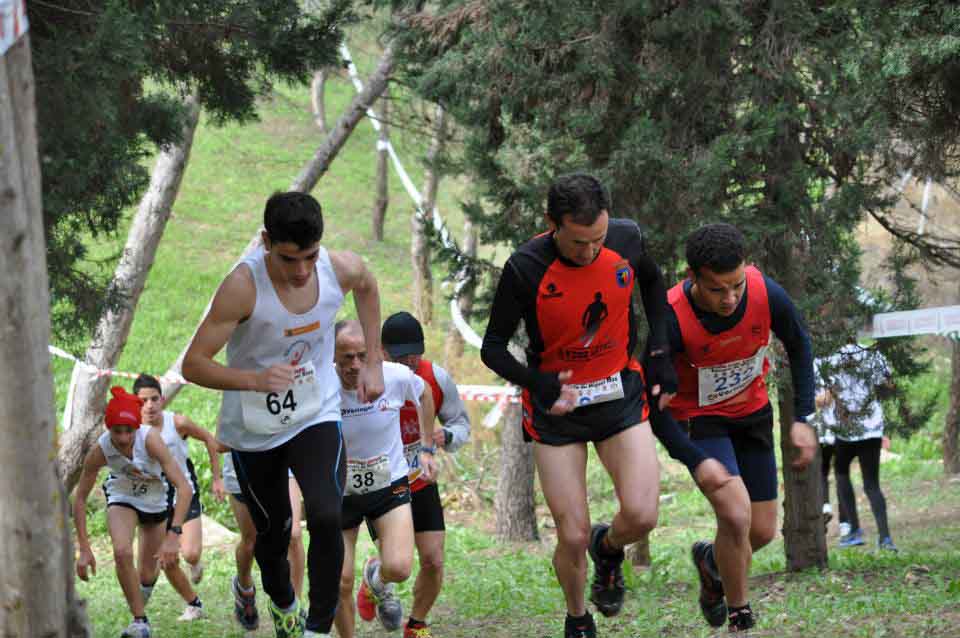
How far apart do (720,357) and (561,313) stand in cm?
96

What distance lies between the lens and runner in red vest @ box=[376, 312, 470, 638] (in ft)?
26.6

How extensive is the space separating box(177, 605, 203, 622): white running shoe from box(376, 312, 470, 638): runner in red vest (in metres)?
3.40

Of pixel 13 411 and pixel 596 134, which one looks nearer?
pixel 13 411

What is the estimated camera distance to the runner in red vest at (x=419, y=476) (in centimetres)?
809

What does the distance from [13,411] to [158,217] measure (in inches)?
480

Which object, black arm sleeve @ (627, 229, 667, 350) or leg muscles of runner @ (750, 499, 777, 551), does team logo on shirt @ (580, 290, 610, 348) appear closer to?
black arm sleeve @ (627, 229, 667, 350)

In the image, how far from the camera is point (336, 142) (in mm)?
17516

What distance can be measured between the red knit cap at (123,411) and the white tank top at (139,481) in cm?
32

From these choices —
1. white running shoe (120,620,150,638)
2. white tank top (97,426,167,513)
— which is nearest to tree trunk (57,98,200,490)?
white tank top (97,426,167,513)

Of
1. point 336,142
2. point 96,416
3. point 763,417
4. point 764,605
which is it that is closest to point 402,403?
point 763,417

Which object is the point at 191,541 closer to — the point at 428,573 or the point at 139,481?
the point at 139,481

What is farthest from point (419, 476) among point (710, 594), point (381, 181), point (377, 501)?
point (381, 181)

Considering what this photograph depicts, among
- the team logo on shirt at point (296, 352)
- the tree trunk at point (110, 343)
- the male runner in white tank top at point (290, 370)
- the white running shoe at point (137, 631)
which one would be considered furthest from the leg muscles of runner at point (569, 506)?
the tree trunk at point (110, 343)

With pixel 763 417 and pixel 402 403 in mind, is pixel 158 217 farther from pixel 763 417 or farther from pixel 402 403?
pixel 763 417
